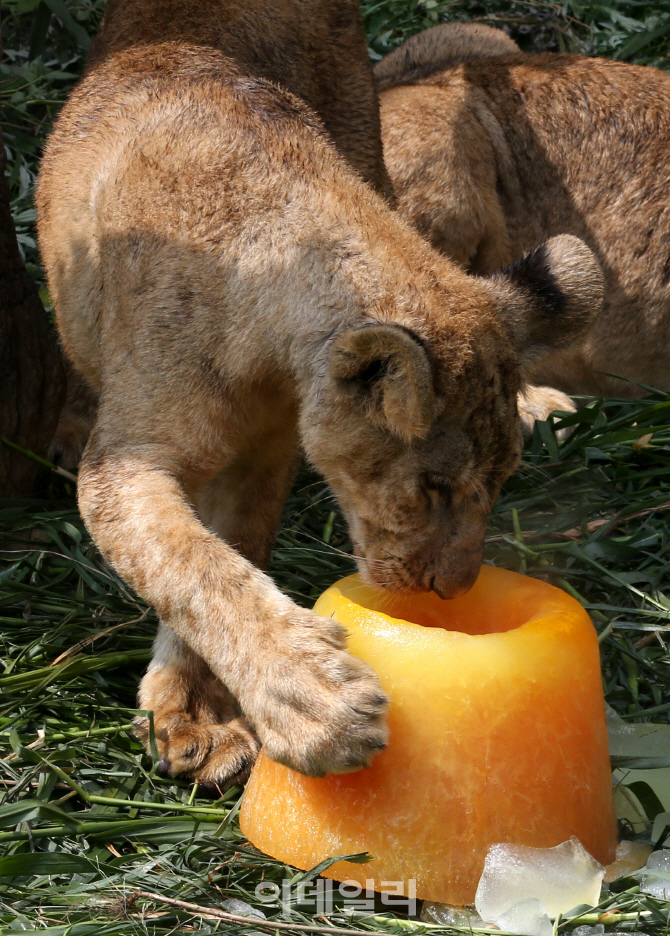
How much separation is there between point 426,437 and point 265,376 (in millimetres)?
586

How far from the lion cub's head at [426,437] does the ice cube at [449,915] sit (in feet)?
2.61

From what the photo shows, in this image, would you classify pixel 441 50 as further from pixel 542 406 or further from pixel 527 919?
pixel 527 919

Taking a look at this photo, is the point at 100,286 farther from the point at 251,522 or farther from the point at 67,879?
the point at 67,879

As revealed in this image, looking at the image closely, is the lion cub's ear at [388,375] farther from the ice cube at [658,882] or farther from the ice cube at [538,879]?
the ice cube at [658,882]

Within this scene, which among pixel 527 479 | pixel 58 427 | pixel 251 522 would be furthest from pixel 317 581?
pixel 58 427

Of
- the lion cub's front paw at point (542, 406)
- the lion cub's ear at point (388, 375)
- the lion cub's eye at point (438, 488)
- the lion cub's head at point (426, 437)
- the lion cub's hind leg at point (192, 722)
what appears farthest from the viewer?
the lion cub's front paw at point (542, 406)

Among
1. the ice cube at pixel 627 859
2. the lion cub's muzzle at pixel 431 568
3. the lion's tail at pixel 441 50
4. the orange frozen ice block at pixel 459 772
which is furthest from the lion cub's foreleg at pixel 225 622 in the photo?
the lion's tail at pixel 441 50

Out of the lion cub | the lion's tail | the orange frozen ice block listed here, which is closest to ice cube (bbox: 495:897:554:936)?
the orange frozen ice block

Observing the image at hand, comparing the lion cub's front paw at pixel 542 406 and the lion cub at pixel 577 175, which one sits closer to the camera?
the lion cub's front paw at pixel 542 406

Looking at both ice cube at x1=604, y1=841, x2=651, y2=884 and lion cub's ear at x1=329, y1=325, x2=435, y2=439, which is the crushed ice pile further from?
lion cub's ear at x1=329, y1=325, x2=435, y2=439

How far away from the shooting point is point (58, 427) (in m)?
5.30

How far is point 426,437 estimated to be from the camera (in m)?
3.04

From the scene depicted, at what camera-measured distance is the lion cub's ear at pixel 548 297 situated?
342 centimetres

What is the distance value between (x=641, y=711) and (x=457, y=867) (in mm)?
1098
